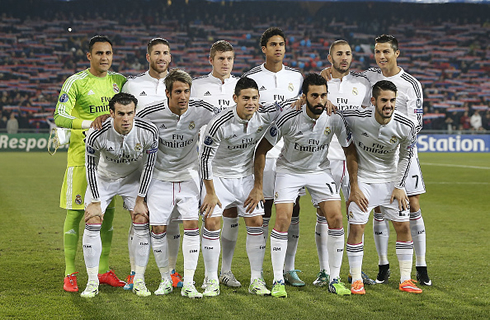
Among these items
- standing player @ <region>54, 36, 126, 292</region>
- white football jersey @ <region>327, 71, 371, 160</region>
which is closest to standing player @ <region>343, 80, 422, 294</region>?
white football jersey @ <region>327, 71, 371, 160</region>

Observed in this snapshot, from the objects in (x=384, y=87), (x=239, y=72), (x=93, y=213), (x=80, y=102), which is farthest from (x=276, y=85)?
(x=239, y=72)

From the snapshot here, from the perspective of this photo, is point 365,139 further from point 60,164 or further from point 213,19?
point 213,19

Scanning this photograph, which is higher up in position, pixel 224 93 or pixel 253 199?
pixel 224 93

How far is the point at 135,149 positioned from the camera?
5.24 meters

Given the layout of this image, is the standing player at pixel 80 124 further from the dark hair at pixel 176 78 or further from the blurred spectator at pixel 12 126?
the blurred spectator at pixel 12 126

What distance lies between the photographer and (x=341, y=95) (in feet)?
20.0

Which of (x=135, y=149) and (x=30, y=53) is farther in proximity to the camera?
(x=30, y=53)

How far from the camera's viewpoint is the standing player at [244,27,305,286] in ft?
19.2

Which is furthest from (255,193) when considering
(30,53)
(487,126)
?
(30,53)

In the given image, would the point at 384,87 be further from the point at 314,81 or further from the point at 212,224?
the point at 212,224

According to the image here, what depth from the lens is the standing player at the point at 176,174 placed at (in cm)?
520

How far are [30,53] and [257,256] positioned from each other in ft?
108

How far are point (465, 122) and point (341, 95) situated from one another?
23293 mm

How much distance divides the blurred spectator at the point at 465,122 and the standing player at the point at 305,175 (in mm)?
23353
